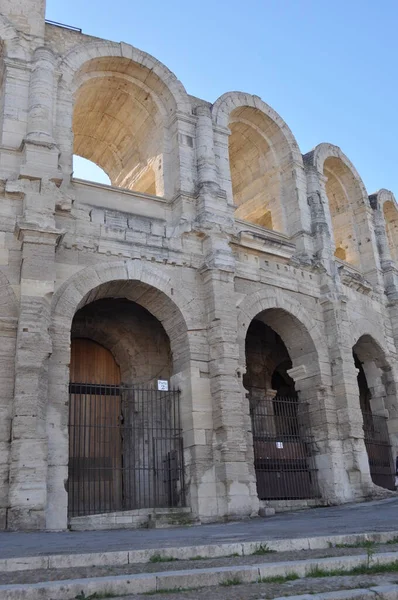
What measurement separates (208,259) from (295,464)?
4.62 metres

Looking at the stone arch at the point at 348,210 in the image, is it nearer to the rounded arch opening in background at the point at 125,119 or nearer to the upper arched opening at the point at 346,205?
the upper arched opening at the point at 346,205

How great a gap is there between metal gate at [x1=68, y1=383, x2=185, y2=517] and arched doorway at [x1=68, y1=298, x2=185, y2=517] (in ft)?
0.06

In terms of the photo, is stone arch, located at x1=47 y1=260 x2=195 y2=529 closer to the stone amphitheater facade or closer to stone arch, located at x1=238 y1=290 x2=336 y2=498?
the stone amphitheater facade

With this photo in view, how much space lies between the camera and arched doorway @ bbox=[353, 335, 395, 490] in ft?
46.8

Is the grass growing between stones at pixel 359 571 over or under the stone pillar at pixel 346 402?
under

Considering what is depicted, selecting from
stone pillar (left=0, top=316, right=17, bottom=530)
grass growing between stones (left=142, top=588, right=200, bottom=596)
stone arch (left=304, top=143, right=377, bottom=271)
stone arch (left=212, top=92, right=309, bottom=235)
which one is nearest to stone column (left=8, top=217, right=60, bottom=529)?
stone pillar (left=0, top=316, right=17, bottom=530)

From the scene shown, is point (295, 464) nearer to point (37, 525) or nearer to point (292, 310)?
point (292, 310)

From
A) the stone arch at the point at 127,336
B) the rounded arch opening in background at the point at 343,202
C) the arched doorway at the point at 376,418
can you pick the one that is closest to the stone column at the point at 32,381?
the stone arch at the point at 127,336

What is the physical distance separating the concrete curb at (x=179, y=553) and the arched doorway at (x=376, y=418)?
931 centimetres

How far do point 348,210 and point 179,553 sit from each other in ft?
47.1

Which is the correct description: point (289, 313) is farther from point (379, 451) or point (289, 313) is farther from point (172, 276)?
point (379, 451)

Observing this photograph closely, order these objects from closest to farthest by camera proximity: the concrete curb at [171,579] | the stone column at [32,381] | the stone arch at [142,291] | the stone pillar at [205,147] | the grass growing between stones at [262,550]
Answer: the concrete curb at [171,579] < the grass growing between stones at [262,550] < the stone column at [32,381] < the stone arch at [142,291] < the stone pillar at [205,147]

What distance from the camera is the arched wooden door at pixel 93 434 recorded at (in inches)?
422

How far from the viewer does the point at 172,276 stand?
11.2 meters
